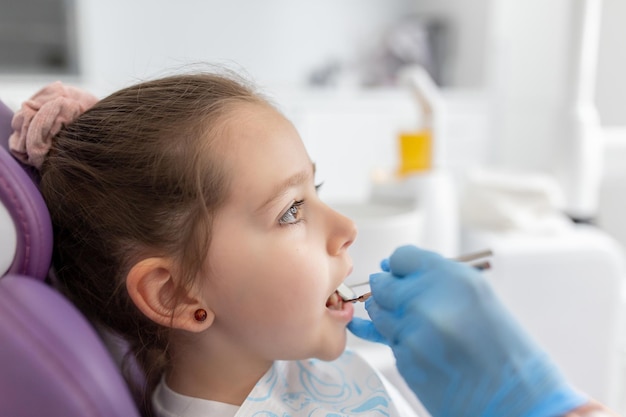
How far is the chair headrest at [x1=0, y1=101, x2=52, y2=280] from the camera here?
587 millimetres

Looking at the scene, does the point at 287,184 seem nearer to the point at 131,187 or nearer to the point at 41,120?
the point at 131,187

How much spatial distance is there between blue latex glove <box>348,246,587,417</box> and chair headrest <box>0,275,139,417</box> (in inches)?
11.9

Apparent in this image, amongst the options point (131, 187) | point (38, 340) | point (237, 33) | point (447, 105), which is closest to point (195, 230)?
point (131, 187)

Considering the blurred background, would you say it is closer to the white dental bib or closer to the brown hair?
the brown hair

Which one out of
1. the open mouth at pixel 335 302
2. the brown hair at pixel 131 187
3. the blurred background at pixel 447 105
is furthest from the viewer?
the blurred background at pixel 447 105

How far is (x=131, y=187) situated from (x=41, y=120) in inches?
5.5

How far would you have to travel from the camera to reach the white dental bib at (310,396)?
0.73 metres

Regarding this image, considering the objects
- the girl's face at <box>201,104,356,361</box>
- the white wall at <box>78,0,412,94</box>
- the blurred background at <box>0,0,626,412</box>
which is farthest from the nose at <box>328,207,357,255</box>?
the white wall at <box>78,0,412,94</box>

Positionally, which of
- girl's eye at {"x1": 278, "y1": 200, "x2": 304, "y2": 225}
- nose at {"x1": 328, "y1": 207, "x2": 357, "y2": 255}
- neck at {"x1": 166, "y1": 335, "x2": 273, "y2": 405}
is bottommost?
neck at {"x1": 166, "y1": 335, "x2": 273, "y2": 405}

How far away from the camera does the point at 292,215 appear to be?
28.1 inches

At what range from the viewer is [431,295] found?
0.61 metres

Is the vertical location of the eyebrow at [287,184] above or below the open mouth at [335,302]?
above

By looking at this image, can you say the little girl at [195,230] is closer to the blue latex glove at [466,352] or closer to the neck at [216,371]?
the neck at [216,371]

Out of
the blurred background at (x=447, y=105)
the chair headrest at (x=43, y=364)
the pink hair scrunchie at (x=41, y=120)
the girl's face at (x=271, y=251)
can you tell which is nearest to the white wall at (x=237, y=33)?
the blurred background at (x=447, y=105)
